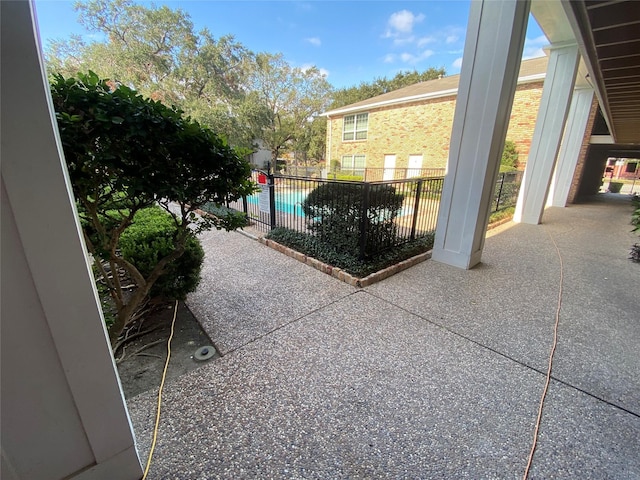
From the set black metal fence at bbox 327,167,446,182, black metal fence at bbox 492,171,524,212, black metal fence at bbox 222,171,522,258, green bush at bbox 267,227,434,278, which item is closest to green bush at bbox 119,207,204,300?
black metal fence at bbox 222,171,522,258

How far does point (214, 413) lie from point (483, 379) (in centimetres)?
192

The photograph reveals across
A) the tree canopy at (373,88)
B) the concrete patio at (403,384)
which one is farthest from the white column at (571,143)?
the tree canopy at (373,88)

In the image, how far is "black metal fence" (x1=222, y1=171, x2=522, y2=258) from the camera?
3.92 metres

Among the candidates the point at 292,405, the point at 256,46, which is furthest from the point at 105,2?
the point at 292,405

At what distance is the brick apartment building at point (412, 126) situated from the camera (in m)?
10.4

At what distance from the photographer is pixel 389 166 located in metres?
15.3

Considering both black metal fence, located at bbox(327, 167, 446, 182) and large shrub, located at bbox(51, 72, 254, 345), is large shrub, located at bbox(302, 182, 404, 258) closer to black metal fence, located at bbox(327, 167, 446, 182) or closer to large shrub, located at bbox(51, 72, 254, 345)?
large shrub, located at bbox(51, 72, 254, 345)

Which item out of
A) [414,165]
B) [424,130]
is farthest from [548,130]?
[414,165]

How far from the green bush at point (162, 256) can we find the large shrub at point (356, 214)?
2050mm

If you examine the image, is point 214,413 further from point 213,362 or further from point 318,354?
point 318,354

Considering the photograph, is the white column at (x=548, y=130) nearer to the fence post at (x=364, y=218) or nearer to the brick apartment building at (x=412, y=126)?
the brick apartment building at (x=412, y=126)

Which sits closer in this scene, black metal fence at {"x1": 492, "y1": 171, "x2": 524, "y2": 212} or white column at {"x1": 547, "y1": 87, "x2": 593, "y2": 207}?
black metal fence at {"x1": 492, "y1": 171, "x2": 524, "y2": 212}

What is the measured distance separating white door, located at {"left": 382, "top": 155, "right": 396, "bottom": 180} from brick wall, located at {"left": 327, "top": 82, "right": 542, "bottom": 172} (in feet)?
0.75

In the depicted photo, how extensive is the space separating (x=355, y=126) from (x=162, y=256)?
16.4 meters
